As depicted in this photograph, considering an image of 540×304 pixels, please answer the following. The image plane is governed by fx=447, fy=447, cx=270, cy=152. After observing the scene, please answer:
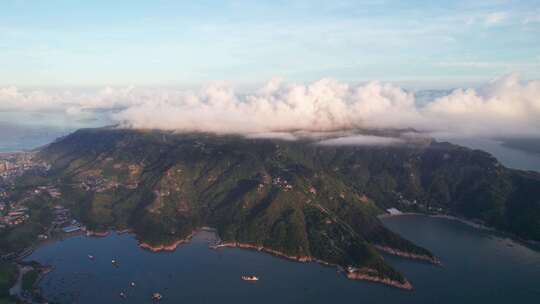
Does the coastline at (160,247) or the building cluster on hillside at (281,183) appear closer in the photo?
the coastline at (160,247)

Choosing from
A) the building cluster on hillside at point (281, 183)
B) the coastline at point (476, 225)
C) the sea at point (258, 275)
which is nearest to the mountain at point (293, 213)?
the building cluster on hillside at point (281, 183)

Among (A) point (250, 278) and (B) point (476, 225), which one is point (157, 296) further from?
(B) point (476, 225)

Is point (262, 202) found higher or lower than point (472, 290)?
higher

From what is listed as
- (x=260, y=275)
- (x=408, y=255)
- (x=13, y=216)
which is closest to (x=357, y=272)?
(x=408, y=255)

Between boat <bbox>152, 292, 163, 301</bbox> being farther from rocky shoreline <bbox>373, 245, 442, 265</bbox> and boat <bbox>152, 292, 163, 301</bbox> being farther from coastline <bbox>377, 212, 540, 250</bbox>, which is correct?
coastline <bbox>377, 212, 540, 250</bbox>

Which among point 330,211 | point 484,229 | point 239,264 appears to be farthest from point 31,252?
point 484,229

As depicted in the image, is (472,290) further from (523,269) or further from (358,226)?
(358,226)

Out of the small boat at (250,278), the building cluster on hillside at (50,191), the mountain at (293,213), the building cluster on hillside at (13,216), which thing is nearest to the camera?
the small boat at (250,278)

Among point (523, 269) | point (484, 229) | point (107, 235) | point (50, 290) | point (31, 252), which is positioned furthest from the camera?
point (484, 229)

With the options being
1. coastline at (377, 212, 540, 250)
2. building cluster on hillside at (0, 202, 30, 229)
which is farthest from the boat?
coastline at (377, 212, 540, 250)

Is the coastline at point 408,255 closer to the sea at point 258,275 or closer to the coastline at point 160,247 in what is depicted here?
the sea at point 258,275

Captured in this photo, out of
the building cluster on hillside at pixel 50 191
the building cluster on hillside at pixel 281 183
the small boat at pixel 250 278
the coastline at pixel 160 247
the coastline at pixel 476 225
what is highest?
the building cluster on hillside at pixel 281 183
